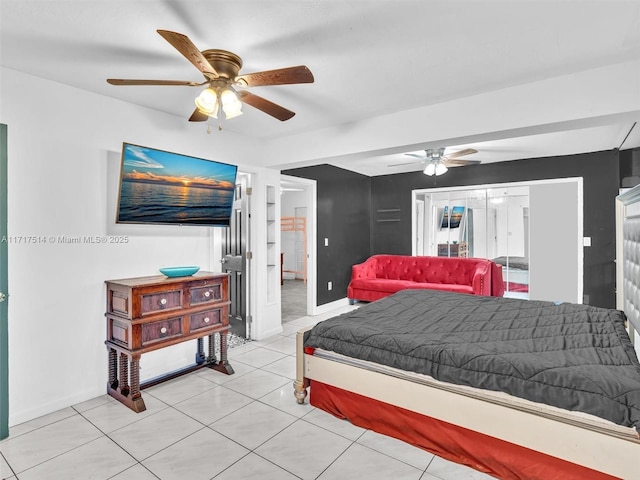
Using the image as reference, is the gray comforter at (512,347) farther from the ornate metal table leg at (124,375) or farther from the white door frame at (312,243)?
the white door frame at (312,243)

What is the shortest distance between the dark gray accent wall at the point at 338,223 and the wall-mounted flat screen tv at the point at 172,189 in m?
1.56

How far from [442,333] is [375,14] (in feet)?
6.53

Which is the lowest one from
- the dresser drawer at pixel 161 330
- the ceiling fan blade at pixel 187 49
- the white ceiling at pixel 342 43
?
the dresser drawer at pixel 161 330

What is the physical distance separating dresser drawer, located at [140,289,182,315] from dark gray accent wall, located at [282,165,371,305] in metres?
2.51

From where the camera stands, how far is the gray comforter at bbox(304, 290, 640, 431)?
163 cm

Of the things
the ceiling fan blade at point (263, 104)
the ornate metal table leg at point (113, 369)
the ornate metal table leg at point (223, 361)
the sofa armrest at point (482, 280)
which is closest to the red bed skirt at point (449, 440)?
the ornate metal table leg at point (223, 361)

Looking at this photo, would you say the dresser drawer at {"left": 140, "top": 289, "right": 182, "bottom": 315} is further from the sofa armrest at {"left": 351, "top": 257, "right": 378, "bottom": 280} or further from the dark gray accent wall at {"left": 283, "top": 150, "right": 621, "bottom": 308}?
the sofa armrest at {"left": 351, "top": 257, "right": 378, "bottom": 280}

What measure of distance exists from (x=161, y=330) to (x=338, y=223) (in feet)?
12.1

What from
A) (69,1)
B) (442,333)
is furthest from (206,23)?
(442,333)

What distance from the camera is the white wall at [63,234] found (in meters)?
2.43

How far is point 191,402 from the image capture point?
106 inches

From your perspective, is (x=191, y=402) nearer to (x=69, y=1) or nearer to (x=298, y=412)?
(x=298, y=412)

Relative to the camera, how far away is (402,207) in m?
6.62

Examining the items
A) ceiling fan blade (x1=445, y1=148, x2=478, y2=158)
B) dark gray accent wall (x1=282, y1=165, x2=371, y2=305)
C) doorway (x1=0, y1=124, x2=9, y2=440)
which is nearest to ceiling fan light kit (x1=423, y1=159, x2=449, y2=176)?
ceiling fan blade (x1=445, y1=148, x2=478, y2=158)
